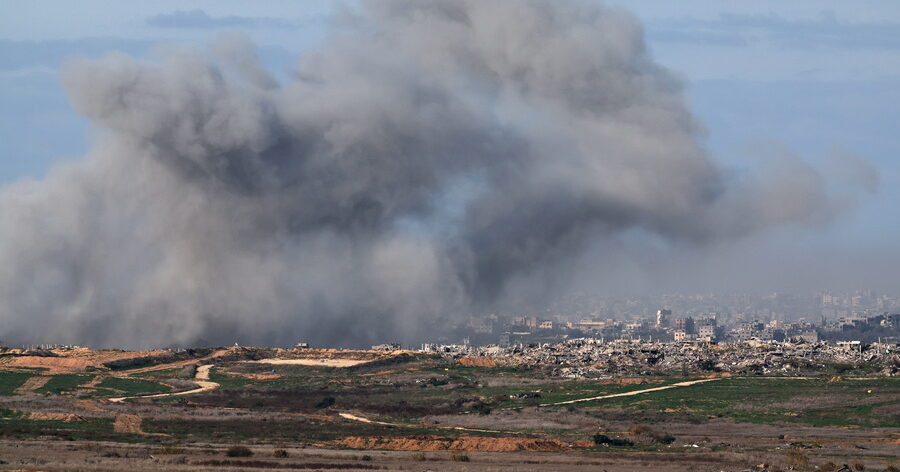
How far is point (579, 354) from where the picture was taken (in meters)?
101

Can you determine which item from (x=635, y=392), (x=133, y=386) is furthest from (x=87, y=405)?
(x=635, y=392)

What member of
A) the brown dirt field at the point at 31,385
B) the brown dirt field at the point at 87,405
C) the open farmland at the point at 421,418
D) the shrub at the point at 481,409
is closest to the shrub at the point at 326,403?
the open farmland at the point at 421,418

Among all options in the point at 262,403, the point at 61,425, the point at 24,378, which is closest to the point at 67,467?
the point at 61,425

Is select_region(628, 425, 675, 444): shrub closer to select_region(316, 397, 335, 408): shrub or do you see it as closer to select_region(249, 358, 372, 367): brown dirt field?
select_region(316, 397, 335, 408): shrub

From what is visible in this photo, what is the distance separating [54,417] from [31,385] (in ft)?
65.9

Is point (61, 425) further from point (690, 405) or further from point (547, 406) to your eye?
point (690, 405)

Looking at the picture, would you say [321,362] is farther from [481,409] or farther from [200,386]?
[481,409]

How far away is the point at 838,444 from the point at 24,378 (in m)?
53.1

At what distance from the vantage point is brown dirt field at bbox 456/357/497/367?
97.9m

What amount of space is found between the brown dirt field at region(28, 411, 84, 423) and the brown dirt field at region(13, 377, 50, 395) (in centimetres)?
1358

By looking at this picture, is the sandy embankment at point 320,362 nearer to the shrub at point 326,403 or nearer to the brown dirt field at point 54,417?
the shrub at point 326,403

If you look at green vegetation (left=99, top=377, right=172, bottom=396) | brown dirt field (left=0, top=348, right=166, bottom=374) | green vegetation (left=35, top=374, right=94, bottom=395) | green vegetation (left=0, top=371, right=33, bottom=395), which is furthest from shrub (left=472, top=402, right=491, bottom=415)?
brown dirt field (left=0, top=348, right=166, bottom=374)

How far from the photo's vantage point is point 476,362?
99562 millimetres

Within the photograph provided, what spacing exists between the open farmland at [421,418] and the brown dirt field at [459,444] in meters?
0.10
